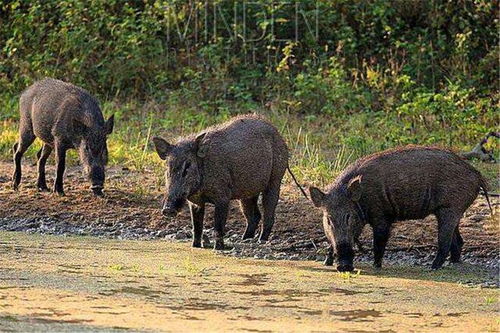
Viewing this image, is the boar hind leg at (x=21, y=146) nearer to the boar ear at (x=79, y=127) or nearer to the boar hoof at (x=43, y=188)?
the boar hoof at (x=43, y=188)

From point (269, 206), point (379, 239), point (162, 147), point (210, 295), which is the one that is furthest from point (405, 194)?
point (210, 295)

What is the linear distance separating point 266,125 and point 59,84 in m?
3.07

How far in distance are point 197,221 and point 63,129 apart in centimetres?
273

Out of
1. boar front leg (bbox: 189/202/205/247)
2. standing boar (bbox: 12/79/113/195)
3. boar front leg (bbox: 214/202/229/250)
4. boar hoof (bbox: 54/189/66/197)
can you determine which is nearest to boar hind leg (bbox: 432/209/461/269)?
boar front leg (bbox: 214/202/229/250)

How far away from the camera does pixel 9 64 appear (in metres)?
19.5

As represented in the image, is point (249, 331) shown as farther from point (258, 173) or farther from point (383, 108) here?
point (383, 108)

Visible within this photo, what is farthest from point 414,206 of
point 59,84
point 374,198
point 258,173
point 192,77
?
point 192,77

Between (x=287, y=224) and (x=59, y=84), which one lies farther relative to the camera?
(x=59, y=84)

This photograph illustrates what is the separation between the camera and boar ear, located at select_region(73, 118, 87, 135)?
1355cm

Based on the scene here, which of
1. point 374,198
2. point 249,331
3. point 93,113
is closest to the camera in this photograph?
point 249,331

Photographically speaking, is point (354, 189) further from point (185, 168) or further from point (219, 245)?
point (185, 168)

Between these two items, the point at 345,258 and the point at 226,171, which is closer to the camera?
the point at 345,258

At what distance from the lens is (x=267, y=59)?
19484mm

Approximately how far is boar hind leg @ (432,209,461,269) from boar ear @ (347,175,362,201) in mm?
731
